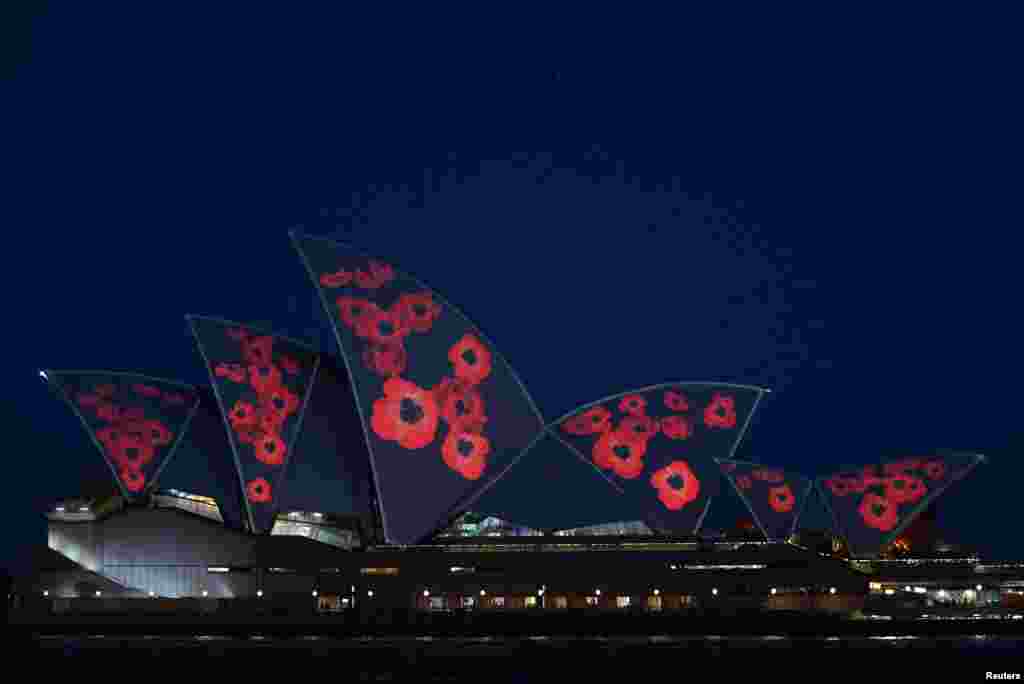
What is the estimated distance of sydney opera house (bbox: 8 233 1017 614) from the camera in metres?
68.9

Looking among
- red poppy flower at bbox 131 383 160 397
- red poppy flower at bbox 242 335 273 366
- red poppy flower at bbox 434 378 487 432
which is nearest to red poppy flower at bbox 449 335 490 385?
red poppy flower at bbox 434 378 487 432

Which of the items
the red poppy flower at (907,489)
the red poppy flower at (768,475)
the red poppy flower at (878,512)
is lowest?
the red poppy flower at (878,512)

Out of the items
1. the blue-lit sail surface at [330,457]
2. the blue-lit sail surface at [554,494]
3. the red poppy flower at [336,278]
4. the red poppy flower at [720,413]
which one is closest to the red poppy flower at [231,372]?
the blue-lit sail surface at [330,457]

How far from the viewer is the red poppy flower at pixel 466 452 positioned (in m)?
71.3

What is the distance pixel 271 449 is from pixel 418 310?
1011 cm

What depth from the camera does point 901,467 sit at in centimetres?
8338

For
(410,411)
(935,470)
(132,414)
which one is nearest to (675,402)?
(410,411)

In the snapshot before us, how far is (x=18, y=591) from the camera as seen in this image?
69.8 m

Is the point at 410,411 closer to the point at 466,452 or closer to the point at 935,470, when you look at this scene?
the point at 466,452

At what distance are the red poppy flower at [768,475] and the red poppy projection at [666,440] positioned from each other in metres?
4.58

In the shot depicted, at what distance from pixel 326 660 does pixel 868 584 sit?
3413cm

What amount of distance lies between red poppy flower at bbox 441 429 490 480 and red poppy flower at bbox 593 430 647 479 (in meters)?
6.33

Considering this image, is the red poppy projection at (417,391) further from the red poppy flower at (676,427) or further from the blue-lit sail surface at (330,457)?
the red poppy flower at (676,427)

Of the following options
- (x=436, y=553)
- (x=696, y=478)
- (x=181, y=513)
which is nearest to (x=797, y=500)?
(x=696, y=478)
